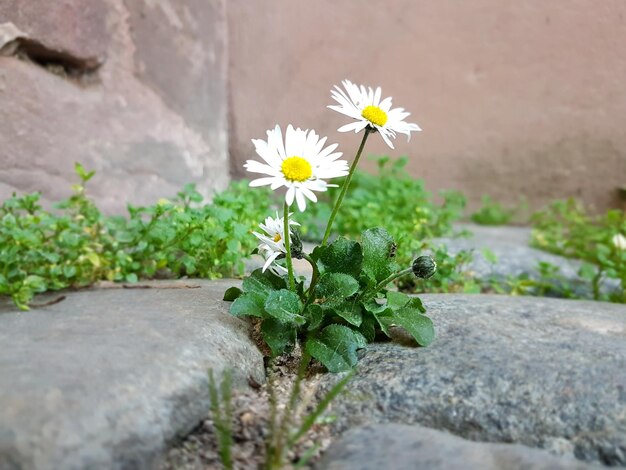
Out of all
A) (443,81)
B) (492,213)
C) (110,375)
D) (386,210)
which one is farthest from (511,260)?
(110,375)

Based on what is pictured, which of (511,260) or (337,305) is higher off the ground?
(511,260)

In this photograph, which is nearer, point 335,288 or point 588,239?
point 335,288

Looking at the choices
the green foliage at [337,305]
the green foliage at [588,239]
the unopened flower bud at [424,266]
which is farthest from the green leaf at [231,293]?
the green foliage at [588,239]

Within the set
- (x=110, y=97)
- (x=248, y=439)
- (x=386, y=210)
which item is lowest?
(x=248, y=439)

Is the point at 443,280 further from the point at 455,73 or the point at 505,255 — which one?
the point at 455,73

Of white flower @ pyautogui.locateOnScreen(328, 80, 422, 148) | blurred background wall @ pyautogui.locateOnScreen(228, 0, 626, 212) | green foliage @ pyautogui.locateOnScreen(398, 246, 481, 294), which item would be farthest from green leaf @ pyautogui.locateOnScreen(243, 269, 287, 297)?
blurred background wall @ pyautogui.locateOnScreen(228, 0, 626, 212)

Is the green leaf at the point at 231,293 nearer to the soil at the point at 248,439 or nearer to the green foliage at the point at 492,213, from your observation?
the soil at the point at 248,439

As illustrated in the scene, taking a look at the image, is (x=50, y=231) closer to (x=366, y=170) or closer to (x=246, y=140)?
(x=246, y=140)
